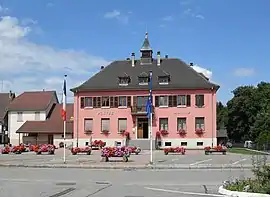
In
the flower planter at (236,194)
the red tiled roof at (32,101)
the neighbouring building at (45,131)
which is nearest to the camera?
the flower planter at (236,194)

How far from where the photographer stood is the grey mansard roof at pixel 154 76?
6750 cm

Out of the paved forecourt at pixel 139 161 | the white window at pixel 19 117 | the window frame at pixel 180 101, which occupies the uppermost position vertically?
the window frame at pixel 180 101

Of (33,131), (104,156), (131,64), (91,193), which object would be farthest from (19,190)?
(33,131)

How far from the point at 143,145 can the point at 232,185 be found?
165 feet

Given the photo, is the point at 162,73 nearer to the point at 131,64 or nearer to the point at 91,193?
the point at 131,64

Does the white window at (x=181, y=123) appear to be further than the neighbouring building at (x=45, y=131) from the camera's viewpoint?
No

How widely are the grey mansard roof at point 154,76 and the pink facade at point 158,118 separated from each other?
2.45 ft

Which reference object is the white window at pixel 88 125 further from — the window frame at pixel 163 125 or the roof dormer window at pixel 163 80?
the roof dormer window at pixel 163 80

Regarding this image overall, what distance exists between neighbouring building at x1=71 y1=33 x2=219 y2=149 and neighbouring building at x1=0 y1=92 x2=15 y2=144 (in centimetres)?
2215

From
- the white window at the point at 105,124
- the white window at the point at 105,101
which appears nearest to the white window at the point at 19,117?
the white window at the point at 105,124

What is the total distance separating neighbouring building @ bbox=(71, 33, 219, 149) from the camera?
66250 millimetres

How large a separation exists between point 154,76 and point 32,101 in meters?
27.9

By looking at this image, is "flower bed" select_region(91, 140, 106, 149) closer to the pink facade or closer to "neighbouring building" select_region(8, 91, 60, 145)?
the pink facade

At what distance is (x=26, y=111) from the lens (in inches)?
3361
